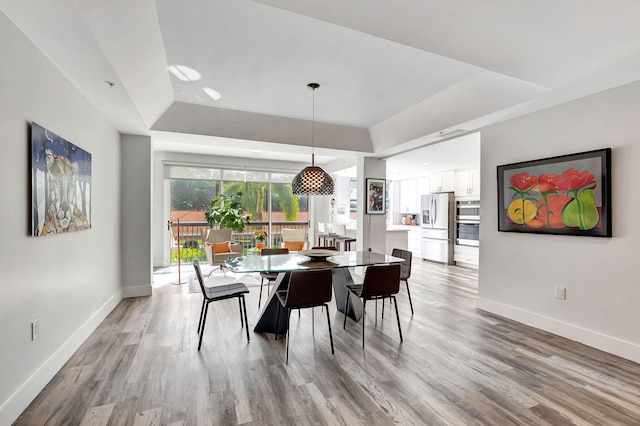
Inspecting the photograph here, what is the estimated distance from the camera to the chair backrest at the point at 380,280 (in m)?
2.94

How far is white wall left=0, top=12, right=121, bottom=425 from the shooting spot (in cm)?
180

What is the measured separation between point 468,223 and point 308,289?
5.51 meters

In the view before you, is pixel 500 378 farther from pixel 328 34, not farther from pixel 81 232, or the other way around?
pixel 81 232

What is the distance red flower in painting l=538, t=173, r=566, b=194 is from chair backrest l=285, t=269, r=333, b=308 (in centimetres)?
248

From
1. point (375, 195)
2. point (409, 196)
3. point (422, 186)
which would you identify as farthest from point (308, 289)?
point (409, 196)

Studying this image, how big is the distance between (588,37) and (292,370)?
312 cm

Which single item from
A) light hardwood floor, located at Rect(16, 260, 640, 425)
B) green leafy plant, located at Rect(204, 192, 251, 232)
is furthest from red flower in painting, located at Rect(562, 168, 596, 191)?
green leafy plant, located at Rect(204, 192, 251, 232)

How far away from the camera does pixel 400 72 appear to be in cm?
312

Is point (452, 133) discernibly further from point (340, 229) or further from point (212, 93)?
point (340, 229)

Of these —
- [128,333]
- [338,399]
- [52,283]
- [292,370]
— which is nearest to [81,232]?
[52,283]

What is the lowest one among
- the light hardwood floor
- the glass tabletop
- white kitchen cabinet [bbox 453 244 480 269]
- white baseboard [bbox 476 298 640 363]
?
the light hardwood floor

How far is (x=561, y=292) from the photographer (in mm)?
3168

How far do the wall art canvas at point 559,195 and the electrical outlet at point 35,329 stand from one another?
448 cm

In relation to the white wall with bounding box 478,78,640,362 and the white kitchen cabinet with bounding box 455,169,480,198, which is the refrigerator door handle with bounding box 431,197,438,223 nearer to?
the white kitchen cabinet with bounding box 455,169,480,198
